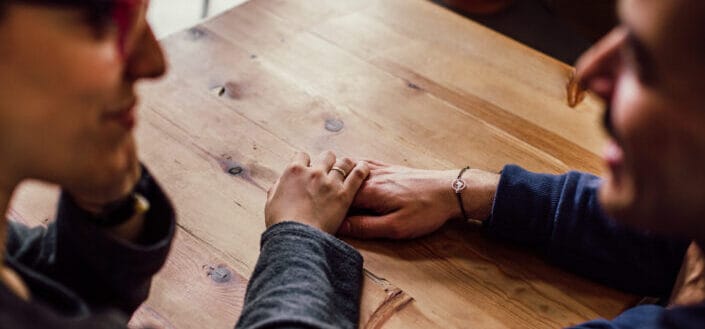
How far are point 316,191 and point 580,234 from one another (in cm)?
36

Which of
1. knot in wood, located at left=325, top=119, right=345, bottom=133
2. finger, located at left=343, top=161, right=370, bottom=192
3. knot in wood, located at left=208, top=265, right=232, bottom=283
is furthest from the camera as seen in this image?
knot in wood, located at left=325, top=119, right=345, bottom=133

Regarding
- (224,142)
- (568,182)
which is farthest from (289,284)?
(568,182)

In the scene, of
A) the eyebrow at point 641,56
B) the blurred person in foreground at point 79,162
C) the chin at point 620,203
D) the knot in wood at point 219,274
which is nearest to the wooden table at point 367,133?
the knot in wood at point 219,274

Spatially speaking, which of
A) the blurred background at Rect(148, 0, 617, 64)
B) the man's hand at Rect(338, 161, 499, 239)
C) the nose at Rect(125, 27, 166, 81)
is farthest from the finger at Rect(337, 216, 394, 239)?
the blurred background at Rect(148, 0, 617, 64)

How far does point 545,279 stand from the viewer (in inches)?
41.3

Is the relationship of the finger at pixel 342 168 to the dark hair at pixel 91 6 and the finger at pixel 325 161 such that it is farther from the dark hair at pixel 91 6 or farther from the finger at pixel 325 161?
the dark hair at pixel 91 6

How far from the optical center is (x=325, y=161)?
3.66 ft

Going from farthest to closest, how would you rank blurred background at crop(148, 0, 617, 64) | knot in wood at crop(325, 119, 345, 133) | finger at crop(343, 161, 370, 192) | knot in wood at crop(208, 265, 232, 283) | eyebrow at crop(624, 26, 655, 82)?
1. blurred background at crop(148, 0, 617, 64)
2. knot in wood at crop(325, 119, 345, 133)
3. finger at crop(343, 161, 370, 192)
4. knot in wood at crop(208, 265, 232, 283)
5. eyebrow at crop(624, 26, 655, 82)

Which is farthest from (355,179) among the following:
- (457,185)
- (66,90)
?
(66,90)

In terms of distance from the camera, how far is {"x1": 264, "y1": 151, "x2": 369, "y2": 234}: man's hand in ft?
3.36

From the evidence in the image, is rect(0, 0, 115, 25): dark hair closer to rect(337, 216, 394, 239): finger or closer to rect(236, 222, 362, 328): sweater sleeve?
rect(236, 222, 362, 328): sweater sleeve

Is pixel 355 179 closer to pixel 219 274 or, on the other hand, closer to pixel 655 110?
pixel 219 274

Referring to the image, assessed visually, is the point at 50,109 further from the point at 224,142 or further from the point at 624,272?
the point at 624,272

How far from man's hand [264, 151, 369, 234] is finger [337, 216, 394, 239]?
0.05ft
